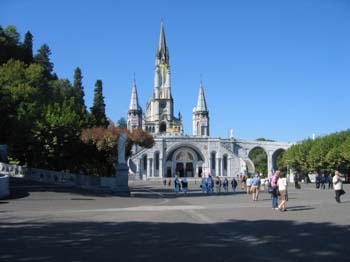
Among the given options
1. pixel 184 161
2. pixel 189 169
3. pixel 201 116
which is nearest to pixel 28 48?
pixel 184 161

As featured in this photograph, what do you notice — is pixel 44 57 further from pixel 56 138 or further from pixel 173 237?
pixel 173 237

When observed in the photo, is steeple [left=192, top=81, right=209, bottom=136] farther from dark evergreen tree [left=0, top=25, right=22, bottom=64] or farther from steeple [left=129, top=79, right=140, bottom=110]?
dark evergreen tree [left=0, top=25, right=22, bottom=64]

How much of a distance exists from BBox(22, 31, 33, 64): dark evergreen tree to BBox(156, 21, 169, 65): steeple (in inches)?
2434

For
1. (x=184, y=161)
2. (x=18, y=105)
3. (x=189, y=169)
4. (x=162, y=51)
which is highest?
(x=162, y=51)

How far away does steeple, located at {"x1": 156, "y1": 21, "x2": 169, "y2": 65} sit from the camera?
122 m

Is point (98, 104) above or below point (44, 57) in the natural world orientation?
below

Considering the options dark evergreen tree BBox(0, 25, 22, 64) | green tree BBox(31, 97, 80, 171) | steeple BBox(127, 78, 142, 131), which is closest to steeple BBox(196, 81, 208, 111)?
steeple BBox(127, 78, 142, 131)

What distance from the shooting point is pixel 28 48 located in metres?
57.1

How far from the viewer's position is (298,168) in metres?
79.5

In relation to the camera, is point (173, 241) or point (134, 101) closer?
point (173, 241)

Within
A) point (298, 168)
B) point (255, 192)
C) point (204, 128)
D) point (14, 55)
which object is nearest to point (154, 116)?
point (204, 128)

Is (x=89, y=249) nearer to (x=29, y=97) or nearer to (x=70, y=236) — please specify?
(x=70, y=236)

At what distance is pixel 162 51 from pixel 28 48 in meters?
68.3

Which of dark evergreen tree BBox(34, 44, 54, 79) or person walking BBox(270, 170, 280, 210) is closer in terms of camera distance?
person walking BBox(270, 170, 280, 210)
